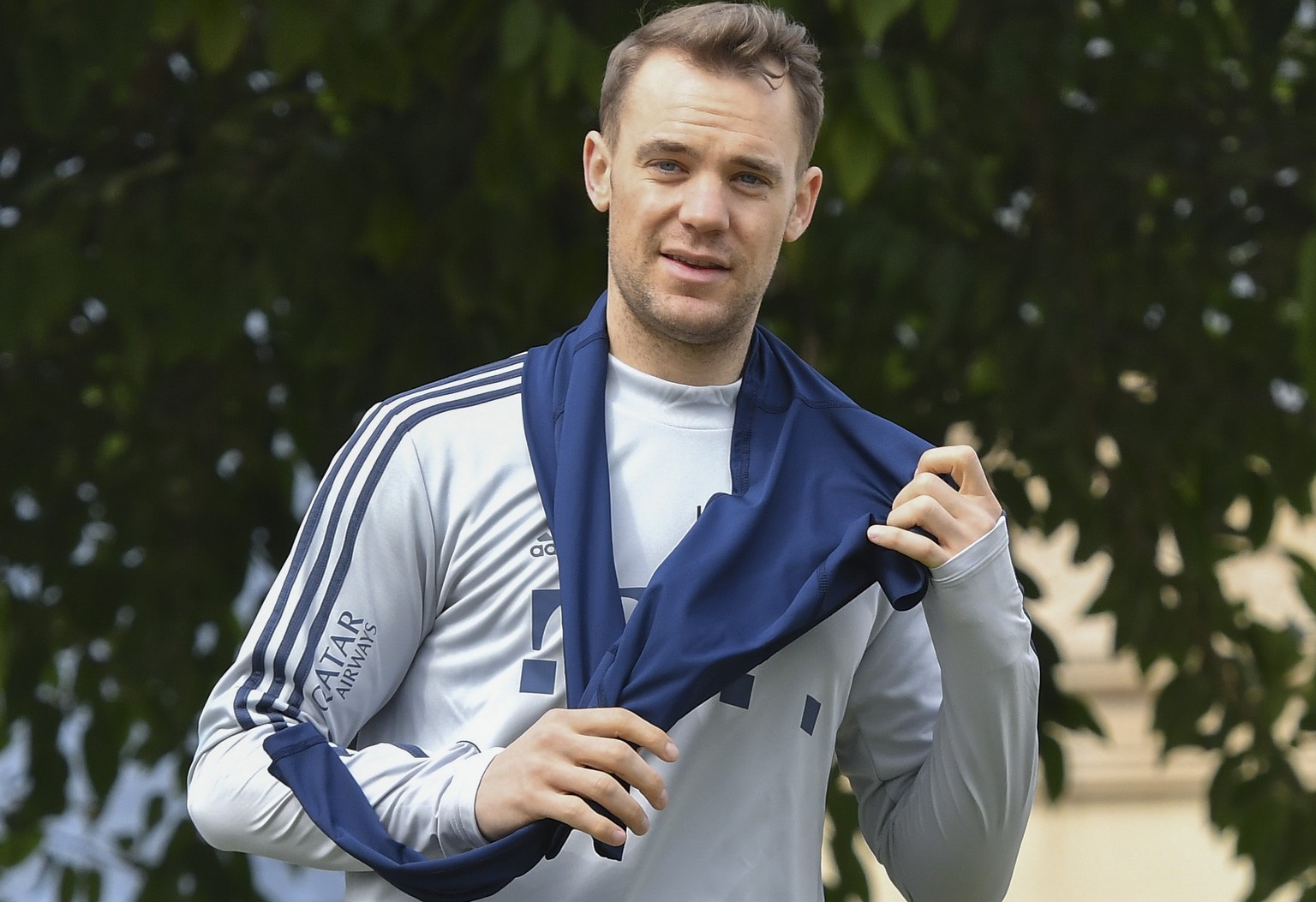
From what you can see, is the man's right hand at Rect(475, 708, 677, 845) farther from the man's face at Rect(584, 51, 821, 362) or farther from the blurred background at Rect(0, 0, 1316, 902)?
the blurred background at Rect(0, 0, 1316, 902)

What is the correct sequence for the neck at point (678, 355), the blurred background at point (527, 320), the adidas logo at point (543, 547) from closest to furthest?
the adidas logo at point (543, 547) < the neck at point (678, 355) < the blurred background at point (527, 320)

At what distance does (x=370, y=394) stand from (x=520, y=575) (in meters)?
2.23

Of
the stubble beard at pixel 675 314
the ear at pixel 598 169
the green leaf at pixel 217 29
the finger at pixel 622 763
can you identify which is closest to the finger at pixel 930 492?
the stubble beard at pixel 675 314

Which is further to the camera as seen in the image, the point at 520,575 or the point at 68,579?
the point at 68,579

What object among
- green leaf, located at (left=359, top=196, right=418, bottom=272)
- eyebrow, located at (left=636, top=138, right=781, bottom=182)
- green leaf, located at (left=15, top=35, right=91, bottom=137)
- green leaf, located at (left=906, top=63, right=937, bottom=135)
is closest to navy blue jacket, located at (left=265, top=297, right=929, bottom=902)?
eyebrow, located at (left=636, top=138, right=781, bottom=182)

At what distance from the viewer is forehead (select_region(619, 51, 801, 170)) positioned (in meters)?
1.96

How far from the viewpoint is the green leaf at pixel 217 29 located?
125 inches

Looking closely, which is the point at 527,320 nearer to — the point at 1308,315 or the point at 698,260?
the point at 1308,315

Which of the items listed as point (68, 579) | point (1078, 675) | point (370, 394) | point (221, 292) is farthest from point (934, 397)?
point (1078, 675)

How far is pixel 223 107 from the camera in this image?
4.30m

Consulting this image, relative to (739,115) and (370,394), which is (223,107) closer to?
(370,394)

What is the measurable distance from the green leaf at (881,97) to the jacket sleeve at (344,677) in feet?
4.48

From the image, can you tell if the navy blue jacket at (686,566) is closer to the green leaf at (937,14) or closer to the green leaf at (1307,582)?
the green leaf at (937,14)

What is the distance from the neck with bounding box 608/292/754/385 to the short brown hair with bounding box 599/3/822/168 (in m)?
0.20
